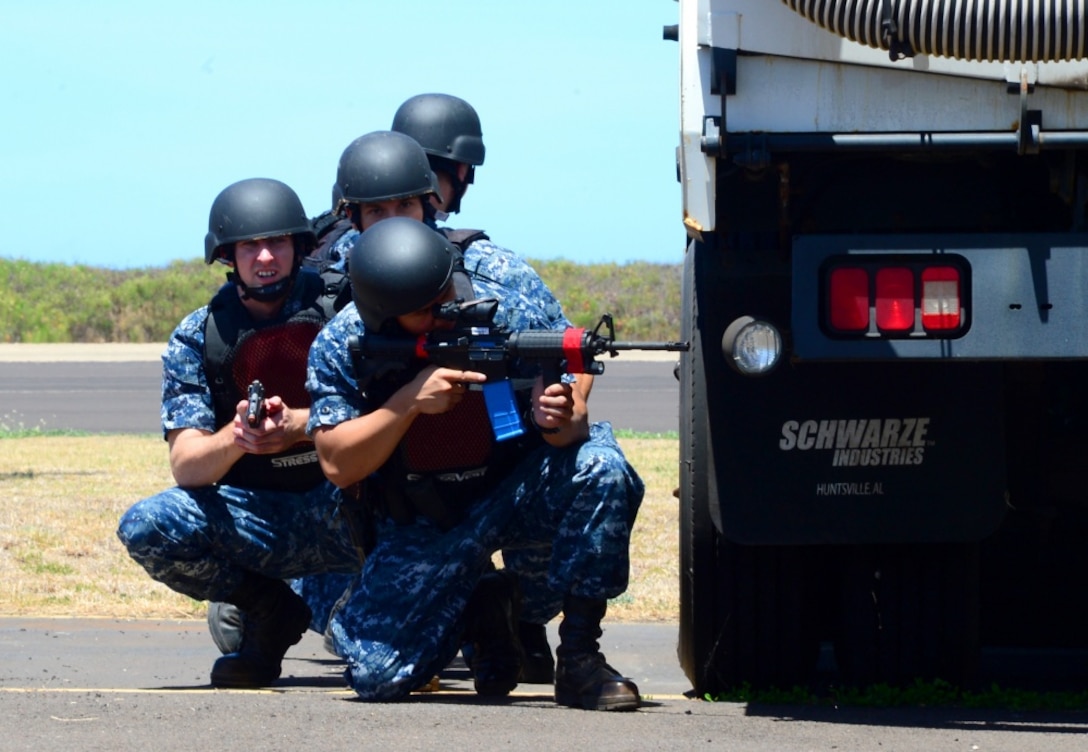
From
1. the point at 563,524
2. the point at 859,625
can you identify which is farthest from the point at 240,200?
the point at 859,625

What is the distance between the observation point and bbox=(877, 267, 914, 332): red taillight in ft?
13.8

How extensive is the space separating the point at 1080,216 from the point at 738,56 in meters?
0.86

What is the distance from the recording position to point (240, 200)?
5637 mm

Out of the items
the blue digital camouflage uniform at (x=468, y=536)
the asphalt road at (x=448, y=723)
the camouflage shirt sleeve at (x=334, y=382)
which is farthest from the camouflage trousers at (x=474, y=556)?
the camouflage shirt sleeve at (x=334, y=382)

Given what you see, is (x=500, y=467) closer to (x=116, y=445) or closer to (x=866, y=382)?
(x=866, y=382)

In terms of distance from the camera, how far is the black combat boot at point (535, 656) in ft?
18.8

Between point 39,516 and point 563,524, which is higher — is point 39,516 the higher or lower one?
the lower one

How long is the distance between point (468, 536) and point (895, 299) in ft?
5.03

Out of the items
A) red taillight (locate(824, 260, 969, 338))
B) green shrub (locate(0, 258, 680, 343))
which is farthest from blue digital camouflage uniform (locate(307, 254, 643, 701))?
green shrub (locate(0, 258, 680, 343))

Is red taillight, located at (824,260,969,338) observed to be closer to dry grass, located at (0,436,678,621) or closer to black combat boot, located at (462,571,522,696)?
black combat boot, located at (462,571,522,696)

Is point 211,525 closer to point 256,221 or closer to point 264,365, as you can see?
point 264,365

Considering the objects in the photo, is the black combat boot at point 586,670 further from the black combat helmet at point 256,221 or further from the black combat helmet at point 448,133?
the black combat helmet at point 448,133

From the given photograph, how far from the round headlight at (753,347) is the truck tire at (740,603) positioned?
41cm

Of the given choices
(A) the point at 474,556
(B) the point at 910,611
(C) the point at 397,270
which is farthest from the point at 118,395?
(B) the point at 910,611
